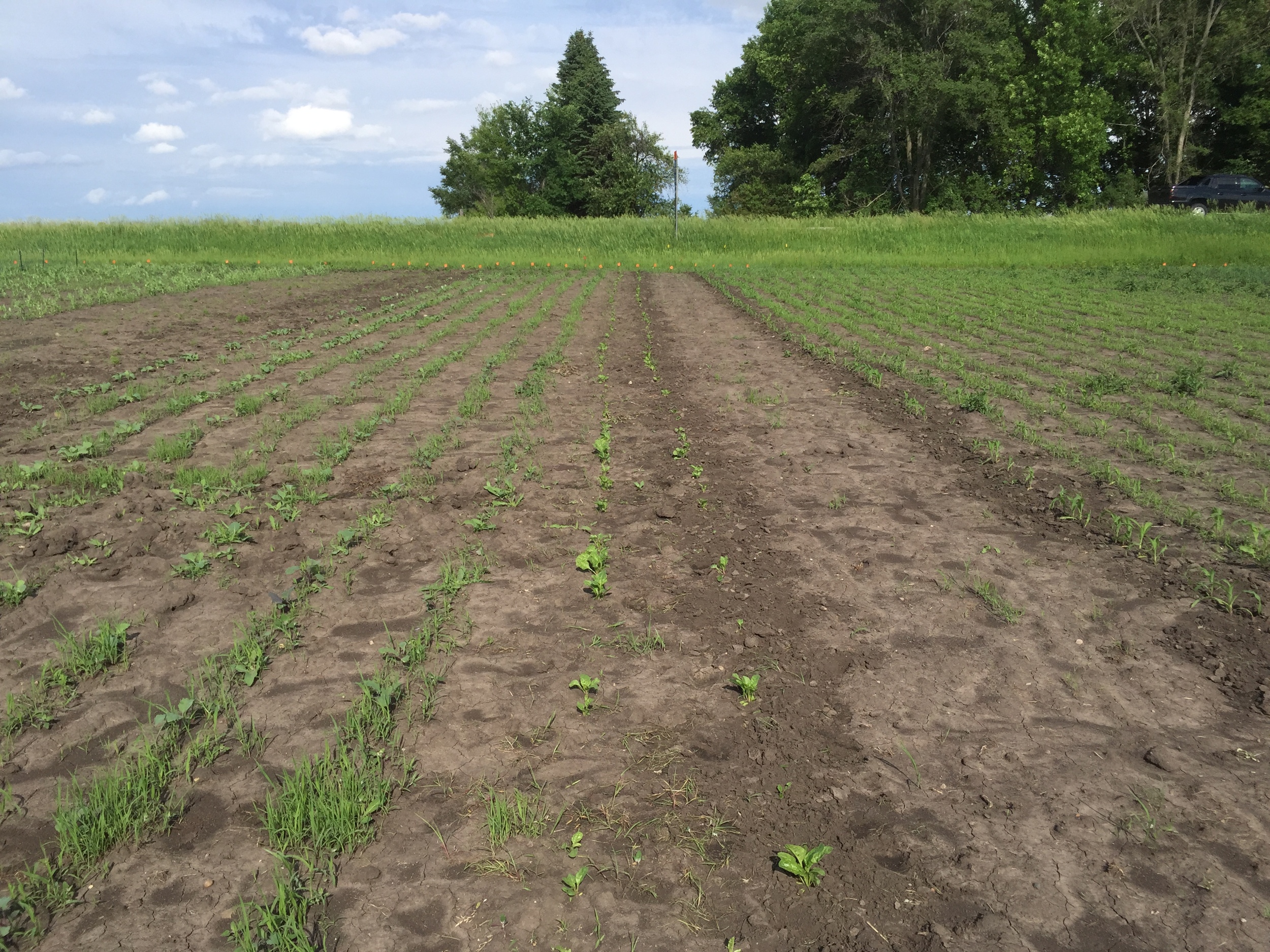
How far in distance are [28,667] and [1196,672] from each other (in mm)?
5499

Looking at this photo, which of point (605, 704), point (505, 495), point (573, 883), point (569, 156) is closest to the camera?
point (573, 883)

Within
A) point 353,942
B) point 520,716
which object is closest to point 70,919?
point 353,942

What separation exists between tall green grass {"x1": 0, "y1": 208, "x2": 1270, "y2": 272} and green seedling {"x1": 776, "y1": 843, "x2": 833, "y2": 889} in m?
24.0

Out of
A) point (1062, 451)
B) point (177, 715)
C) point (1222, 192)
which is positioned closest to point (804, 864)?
point (177, 715)

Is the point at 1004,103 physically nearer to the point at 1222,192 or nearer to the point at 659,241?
the point at 1222,192

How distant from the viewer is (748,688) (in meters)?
3.73

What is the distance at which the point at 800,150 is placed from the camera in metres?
48.2

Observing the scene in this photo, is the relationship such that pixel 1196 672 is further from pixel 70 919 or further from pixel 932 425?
pixel 70 919

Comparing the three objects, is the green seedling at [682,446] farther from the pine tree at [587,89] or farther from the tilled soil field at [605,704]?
the pine tree at [587,89]

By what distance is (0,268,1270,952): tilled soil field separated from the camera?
2643 mm

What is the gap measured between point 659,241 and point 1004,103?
23.1 m

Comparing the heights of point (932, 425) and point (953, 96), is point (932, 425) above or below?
below

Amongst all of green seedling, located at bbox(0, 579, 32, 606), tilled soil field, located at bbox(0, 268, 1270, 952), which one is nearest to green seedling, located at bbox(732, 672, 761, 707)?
tilled soil field, located at bbox(0, 268, 1270, 952)

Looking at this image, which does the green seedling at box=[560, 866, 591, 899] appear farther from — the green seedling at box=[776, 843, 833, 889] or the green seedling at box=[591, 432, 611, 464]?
the green seedling at box=[591, 432, 611, 464]
